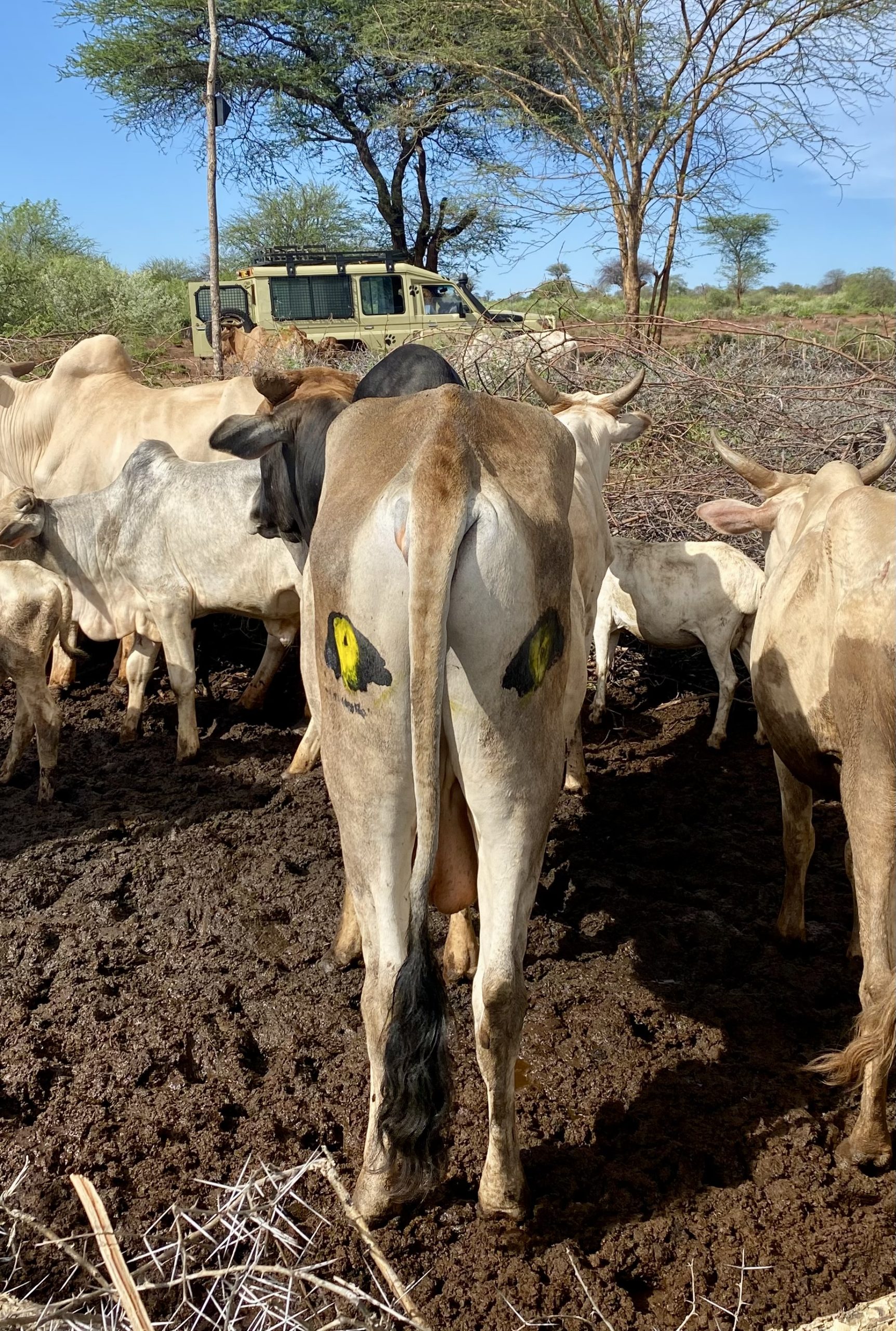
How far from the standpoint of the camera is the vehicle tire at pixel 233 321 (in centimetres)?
1931

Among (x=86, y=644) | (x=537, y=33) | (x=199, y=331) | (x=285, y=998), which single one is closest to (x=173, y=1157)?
(x=285, y=998)

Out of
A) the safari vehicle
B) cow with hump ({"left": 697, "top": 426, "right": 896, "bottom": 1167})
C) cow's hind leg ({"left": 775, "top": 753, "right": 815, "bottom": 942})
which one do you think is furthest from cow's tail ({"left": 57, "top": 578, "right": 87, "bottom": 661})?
the safari vehicle

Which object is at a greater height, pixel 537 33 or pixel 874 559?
pixel 537 33

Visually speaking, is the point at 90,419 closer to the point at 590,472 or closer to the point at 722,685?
the point at 590,472

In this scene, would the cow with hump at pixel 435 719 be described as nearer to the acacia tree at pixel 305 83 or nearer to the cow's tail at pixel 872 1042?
the cow's tail at pixel 872 1042

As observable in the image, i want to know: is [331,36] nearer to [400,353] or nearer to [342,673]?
[400,353]

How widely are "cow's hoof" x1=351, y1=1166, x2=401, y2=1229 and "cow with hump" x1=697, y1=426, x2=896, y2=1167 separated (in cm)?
129

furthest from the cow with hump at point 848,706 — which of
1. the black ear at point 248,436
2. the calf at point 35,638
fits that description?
the calf at point 35,638

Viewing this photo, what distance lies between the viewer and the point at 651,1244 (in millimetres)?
2906

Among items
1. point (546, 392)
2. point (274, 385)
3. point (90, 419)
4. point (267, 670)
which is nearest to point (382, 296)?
point (90, 419)

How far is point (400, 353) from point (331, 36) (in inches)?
933

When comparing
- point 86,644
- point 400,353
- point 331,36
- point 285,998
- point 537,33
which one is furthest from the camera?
point 331,36

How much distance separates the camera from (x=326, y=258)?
19891mm

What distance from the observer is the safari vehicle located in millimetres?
19047
